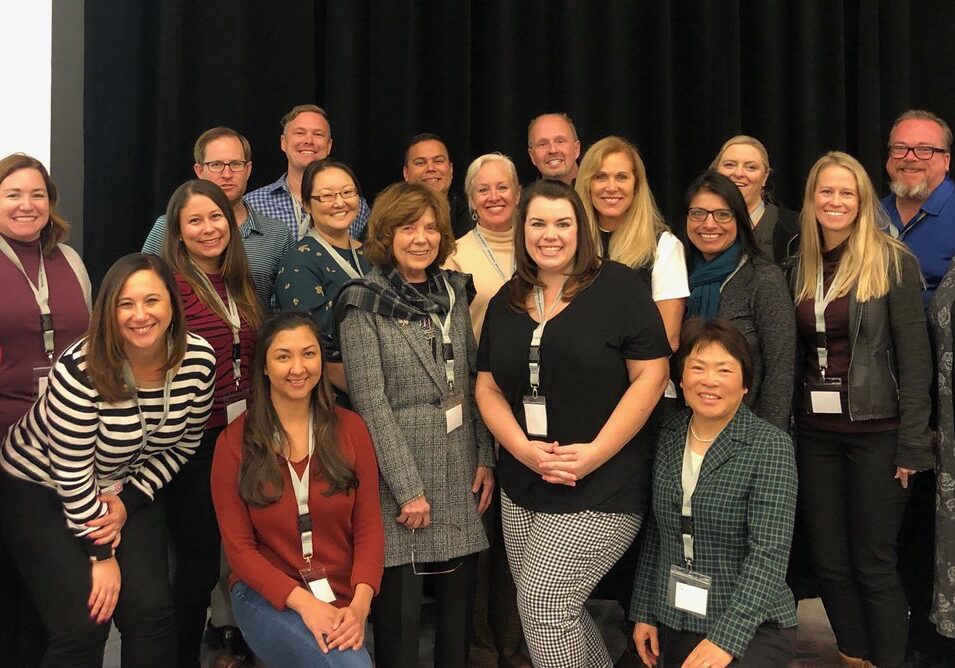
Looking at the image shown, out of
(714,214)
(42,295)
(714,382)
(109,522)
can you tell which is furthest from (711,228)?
(42,295)

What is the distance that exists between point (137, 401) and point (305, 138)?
1524 millimetres

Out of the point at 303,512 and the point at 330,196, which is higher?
the point at 330,196

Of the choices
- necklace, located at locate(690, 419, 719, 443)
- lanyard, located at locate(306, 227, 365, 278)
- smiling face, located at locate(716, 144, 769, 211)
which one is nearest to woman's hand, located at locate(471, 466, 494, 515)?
necklace, located at locate(690, 419, 719, 443)

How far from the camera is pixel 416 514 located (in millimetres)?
2244

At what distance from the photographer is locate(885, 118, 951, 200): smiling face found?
3041 mm

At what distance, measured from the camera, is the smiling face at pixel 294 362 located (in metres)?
2.16

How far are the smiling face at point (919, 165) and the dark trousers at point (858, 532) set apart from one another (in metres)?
A: 1.06

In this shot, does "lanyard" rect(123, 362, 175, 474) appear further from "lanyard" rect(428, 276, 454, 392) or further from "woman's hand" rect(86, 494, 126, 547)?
"lanyard" rect(428, 276, 454, 392)

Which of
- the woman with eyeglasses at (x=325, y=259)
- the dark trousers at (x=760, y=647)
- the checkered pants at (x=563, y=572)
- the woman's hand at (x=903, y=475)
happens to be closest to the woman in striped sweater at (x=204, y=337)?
the woman with eyeglasses at (x=325, y=259)

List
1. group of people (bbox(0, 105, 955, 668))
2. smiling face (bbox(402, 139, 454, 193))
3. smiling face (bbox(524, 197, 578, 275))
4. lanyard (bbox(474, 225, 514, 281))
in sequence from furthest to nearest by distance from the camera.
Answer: smiling face (bbox(402, 139, 454, 193)) < lanyard (bbox(474, 225, 514, 281)) < smiling face (bbox(524, 197, 578, 275)) < group of people (bbox(0, 105, 955, 668))

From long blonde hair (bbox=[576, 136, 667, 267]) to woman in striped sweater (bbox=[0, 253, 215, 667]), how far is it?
4.08ft

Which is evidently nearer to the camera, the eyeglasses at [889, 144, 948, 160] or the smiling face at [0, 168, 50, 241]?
the smiling face at [0, 168, 50, 241]

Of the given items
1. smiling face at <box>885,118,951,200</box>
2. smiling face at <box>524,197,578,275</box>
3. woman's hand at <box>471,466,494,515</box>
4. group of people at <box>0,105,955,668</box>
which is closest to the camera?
group of people at <box>0,105,955,668</box>

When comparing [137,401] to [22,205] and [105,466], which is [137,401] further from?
[22,205]
